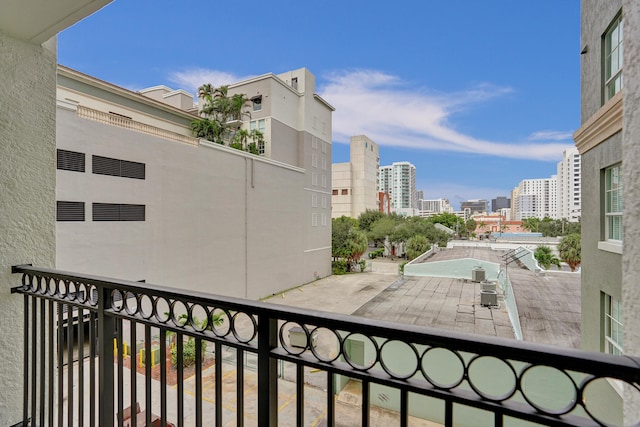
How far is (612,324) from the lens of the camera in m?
3.72

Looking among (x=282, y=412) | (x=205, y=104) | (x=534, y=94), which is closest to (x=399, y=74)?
(x=205, y=104)

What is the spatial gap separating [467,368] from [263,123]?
1553cm

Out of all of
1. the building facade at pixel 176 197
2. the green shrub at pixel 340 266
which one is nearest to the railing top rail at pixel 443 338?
the building facade at pixel 176 197

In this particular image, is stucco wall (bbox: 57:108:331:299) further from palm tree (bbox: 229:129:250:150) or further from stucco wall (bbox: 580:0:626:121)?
stucco wall (bbox: 580:0:626:121)

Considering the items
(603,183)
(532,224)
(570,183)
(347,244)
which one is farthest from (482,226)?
(603,183)

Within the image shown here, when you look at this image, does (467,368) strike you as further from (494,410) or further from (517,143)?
(517,143)

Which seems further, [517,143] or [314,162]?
[314,162]

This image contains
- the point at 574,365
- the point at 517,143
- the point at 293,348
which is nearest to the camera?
the point at 574,365

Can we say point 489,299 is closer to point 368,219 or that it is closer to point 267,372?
point 267,372

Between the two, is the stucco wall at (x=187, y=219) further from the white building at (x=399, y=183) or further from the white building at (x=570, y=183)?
the white building at (x=399, y=183)

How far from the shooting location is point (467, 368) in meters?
0.61

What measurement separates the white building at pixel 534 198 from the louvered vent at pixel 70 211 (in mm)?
57901

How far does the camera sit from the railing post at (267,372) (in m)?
0.87

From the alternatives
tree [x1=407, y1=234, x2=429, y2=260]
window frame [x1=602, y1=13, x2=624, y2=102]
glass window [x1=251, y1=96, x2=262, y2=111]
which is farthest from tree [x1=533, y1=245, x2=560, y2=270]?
glass window [x1=251, y1=96, x2=262, y2=111]
